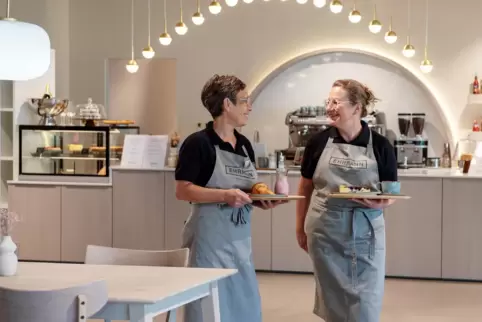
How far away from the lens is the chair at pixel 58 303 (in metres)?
2.95

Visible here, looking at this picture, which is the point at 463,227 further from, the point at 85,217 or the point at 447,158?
the point at 85,217

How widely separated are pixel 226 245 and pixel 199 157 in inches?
17.7

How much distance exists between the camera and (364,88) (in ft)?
14.6

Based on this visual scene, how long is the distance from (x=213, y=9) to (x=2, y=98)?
8.06 ft

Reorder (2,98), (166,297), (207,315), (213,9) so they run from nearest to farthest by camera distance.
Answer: (166,297) < (207,315) < (213,9) < (2,98)

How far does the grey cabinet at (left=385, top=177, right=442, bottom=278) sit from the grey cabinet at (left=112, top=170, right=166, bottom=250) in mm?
2118

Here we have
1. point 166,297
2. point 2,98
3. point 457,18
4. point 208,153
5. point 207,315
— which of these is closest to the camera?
point 166,297

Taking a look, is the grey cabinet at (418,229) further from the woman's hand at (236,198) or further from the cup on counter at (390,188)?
the woman's hand at (236,198)

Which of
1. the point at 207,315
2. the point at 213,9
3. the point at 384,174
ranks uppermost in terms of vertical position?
the point at 213,9

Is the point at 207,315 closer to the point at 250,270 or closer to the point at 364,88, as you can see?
the point at 250,270

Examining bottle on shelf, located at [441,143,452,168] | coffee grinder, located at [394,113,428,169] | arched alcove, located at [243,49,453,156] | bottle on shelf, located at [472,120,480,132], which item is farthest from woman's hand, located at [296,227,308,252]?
arched alcove, located at [243,49,453,156]

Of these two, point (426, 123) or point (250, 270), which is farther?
point (426, 123)

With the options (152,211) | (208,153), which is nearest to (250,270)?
(208,153)

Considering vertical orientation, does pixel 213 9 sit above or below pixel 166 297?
above
